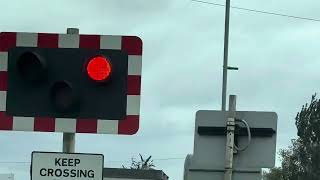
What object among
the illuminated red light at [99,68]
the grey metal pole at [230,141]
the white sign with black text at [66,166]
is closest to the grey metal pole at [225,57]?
the grey metal pole at [230,141]

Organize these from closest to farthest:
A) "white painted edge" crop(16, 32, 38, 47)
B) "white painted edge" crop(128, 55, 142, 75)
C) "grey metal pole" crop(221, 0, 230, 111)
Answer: "white painted edge" crop(128, 55, 142, 75) < "white painted edge" crop(16, 32, 38, 47) < "grey metal pole" crop(221, 0, 230, 111)

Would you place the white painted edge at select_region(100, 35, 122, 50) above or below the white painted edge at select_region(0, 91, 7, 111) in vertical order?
above

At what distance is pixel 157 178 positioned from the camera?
30.8m

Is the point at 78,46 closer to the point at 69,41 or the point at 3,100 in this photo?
the point at 69,41

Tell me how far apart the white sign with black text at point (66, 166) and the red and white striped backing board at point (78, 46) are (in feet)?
0.71

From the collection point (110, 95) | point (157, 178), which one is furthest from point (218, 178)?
point (157, 178)

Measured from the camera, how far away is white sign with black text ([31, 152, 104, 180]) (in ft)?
19.9

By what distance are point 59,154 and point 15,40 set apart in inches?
38.9

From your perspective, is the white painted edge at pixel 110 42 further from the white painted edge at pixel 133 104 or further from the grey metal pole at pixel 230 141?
the grey metal pole at pixel 230 141

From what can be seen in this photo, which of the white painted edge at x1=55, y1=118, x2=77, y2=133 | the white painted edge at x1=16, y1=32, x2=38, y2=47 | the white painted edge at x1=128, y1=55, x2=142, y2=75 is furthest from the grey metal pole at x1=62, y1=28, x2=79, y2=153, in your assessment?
the white painted edge at x1=16, y1=32, x2=38, y2=47

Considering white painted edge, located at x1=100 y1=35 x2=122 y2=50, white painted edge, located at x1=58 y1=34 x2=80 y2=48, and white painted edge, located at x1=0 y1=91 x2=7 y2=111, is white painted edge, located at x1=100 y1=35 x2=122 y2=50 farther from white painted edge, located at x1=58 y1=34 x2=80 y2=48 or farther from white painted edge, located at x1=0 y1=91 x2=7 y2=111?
white painted edge, located at x1=0 y1=91 x2=7 y2=111

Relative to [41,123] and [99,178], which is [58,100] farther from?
[99,178]

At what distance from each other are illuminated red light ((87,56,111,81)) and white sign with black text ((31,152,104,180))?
0.58 m

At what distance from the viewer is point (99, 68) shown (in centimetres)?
625
